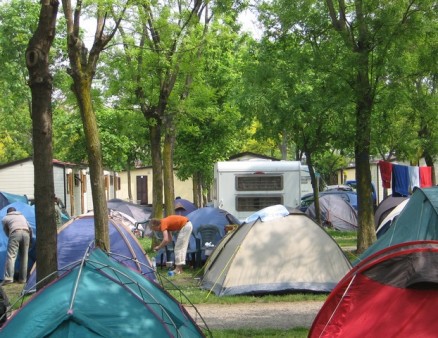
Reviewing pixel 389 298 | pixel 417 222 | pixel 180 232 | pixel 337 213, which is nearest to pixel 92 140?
pixel 180 232

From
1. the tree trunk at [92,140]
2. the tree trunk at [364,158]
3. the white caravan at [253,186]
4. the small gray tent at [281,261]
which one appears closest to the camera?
the small gray tent at [281,261]

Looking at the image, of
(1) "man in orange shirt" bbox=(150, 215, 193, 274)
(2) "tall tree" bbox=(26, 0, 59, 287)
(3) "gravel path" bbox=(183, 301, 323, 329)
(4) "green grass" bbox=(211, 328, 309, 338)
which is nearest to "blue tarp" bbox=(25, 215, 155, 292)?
(1) "man in orange shirt" bbox=(150, 215, 193, 274)

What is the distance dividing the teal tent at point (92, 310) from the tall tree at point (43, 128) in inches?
46.8

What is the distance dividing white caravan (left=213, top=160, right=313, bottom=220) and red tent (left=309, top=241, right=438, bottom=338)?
14.1m

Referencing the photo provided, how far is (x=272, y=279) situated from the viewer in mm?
11602

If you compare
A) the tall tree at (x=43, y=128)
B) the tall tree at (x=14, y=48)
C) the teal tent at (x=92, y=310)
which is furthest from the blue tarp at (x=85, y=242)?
the tall tree at (x=14, y=48)

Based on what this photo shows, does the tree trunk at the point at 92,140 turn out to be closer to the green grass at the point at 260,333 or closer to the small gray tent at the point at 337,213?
the green grass at the point at 260,333

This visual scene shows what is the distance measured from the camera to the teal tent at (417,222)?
9672 mm

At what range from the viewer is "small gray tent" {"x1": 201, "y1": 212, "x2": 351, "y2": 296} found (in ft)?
37.8

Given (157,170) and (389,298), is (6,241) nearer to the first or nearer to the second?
(157,170)

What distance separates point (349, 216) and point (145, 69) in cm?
1097

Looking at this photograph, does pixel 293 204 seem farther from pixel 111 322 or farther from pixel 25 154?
pixel 25 154

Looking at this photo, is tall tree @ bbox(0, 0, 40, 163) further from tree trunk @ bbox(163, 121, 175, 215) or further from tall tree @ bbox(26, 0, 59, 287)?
tall tree @ bbox(26, 0, 59, 287)

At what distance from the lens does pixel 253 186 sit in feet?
69.8
